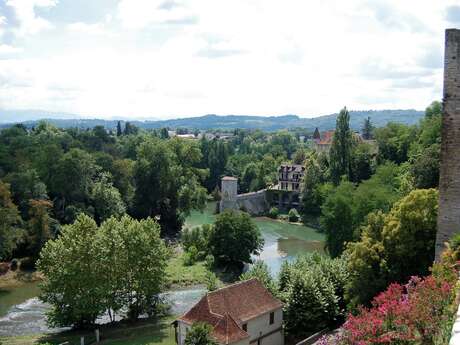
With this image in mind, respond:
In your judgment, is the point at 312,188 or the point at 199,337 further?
the point at 312,188

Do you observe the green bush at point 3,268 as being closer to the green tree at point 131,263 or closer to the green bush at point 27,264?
the green bush at point 27,264

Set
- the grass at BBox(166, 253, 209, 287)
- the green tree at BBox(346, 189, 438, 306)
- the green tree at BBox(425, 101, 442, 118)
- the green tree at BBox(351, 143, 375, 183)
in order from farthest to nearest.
→ the green tree at BBox(425, 101, 442, 118) → the green tree at BBox(351, 143, 375, 183) → the grass at BBox(166, 253, 209, 287) → the green tree at BBox(346, 189, 438, 306)

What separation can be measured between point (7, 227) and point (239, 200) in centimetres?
3562

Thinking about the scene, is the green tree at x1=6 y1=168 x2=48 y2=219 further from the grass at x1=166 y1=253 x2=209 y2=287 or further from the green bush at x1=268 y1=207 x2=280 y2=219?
the green bush at x1=268 y1=207 x2=280 y2=219

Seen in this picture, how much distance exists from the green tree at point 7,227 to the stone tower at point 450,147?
30.7 meters

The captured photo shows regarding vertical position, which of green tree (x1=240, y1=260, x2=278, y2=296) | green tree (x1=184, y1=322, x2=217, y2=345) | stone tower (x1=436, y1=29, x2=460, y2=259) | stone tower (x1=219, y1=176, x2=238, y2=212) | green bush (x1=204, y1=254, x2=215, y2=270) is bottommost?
green bush (x1=204, y1=254, x2=215, y2=270)

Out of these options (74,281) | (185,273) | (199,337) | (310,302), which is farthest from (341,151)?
(199,337)

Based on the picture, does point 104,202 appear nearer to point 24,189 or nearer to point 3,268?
point 24,189

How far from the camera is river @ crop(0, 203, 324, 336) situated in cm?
3000

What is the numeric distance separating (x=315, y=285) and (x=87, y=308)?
436 inches

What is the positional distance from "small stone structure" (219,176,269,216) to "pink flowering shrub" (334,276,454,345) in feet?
176

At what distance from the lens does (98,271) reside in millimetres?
26781

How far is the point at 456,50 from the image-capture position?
16031 mm

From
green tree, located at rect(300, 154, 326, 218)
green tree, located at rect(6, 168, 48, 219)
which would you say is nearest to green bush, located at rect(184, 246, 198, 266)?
green tree, located at rect(6, 168, 48, 219)
